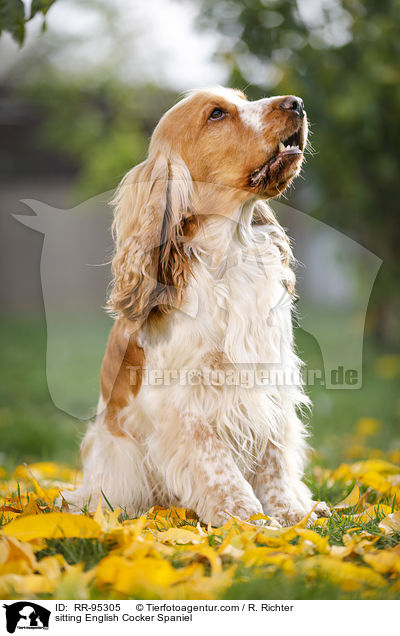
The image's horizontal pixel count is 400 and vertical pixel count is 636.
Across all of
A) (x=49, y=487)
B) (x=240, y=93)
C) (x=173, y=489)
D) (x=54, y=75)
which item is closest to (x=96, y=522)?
(x=173, y=489)

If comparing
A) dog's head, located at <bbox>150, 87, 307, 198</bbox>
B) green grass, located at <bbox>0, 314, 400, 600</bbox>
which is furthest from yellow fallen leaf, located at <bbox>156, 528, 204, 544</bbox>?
dog's head, located at <bbox>150, 87, 307, 198</bbox>

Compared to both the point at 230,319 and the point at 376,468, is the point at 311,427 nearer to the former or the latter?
the point at 376,468

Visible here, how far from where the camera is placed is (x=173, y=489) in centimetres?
262

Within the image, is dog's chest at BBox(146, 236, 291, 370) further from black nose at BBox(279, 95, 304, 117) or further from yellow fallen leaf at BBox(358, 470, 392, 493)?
yellow fallen leaf at BBox(358, 470, 392, 493)

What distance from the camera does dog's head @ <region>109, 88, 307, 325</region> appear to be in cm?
252

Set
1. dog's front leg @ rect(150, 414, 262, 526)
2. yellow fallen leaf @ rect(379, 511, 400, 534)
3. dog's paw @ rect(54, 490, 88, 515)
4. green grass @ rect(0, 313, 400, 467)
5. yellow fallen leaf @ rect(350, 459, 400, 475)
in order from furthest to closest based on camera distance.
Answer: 1. green grass @ rect(0, 313, 400, 467)
2. yellow fallen leaf @ rect(350, 459, 400, 475)
3. dog's paw @ rect(54, 490, 88, 515)
4. dog's front leg @ rect(150, 414, 262, 526)
5. yellow fallen leaf @ rect(379, 511, 400, 534)

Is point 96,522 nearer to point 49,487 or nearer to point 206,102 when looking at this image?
point 49,487

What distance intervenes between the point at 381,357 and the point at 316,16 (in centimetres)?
408

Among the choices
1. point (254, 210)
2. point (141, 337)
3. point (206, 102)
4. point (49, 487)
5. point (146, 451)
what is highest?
point (206, 102)

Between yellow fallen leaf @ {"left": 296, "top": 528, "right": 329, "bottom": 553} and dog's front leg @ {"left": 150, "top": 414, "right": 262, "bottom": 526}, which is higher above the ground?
dog's front leg @ {"left": 150, "top": 414, "right": 262, "bottom": 526}

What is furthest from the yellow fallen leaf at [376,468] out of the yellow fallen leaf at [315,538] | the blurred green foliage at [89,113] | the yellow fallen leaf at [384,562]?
the blurred green foliage at [89,113]

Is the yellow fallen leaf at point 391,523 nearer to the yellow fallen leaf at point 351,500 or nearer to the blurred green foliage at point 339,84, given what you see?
the yellow fallen leaf at point 351,500

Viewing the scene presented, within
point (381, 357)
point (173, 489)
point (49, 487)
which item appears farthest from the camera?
point (381, 357)

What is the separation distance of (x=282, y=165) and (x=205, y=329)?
0.67m
